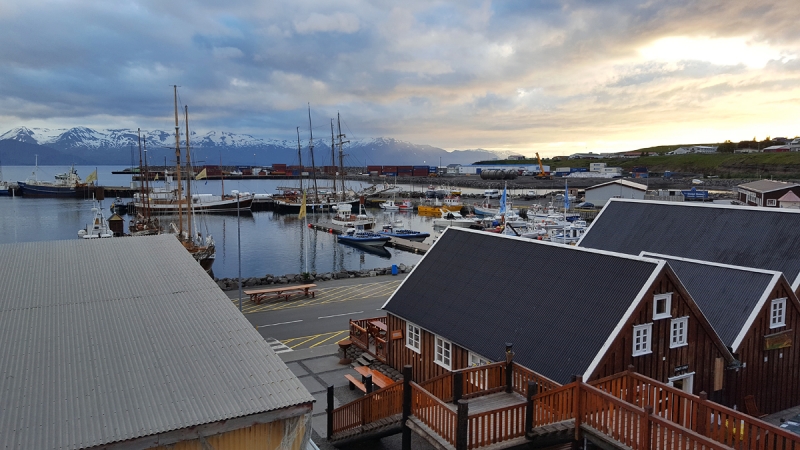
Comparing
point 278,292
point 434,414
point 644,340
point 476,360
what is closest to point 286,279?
point 278,292

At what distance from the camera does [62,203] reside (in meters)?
141

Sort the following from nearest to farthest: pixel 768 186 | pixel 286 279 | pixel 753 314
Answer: pixel 753 314 < pixel 286 279 < pixel 768 186

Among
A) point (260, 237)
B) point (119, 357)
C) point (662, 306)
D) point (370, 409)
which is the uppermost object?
point (119, 357)

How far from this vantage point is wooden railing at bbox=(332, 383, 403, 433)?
13945 millimetres

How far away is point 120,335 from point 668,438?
10901mm

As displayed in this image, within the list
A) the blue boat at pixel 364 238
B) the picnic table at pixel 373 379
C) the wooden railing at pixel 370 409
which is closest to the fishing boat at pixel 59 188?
the blue boat at pixel 364 238

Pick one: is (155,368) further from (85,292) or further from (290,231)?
(290,231)

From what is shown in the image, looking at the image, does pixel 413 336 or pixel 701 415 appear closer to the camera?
pixel 701 415

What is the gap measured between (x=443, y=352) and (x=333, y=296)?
18.8 m

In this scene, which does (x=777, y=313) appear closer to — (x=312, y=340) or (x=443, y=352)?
(x=443, y=352)

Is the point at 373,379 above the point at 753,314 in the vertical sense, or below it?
below

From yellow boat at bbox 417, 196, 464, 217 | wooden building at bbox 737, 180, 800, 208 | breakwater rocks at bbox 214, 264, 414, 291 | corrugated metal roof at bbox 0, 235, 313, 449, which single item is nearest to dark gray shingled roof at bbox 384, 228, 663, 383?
corrugated metal roof at bbox 0, 235, 313, 449

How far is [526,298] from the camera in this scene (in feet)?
56.9

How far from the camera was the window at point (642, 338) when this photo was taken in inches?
591
